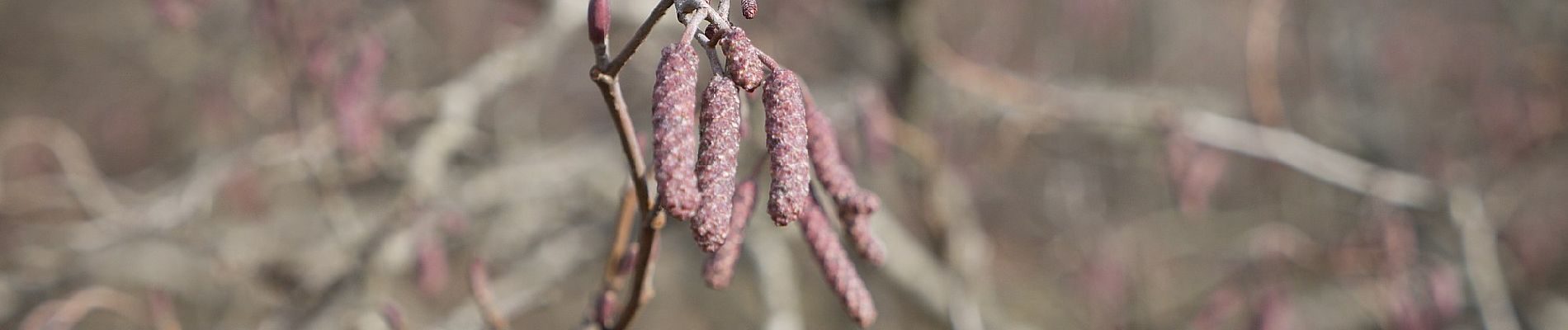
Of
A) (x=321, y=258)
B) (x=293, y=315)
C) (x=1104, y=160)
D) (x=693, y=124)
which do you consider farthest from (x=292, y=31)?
(x=1104, y=160)

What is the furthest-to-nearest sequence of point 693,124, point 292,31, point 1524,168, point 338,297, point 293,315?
point 1524,168, point 292,31, point 293,315, point 338,297, point 693,124

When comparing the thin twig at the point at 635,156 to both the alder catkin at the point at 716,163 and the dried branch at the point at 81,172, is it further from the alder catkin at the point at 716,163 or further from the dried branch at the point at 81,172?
the dried branch at the point at 81,172

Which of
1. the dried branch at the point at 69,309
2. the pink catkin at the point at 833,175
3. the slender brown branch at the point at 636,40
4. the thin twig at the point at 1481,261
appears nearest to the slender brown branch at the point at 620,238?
the pink catkin at the point at 833,175

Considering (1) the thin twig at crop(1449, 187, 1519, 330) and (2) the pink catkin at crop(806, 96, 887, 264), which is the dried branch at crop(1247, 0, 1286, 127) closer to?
(1) the thin twig at crop(1449, 187, 1519, 330)

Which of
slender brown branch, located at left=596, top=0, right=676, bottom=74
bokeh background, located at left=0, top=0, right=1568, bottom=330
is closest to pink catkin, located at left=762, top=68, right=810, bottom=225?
slender brown branch, located at left=596, top=0, right=676, bottom=74

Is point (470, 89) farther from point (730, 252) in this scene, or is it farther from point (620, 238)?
point (730, 252)

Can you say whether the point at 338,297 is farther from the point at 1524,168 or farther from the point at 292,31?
the point at 1524,168
